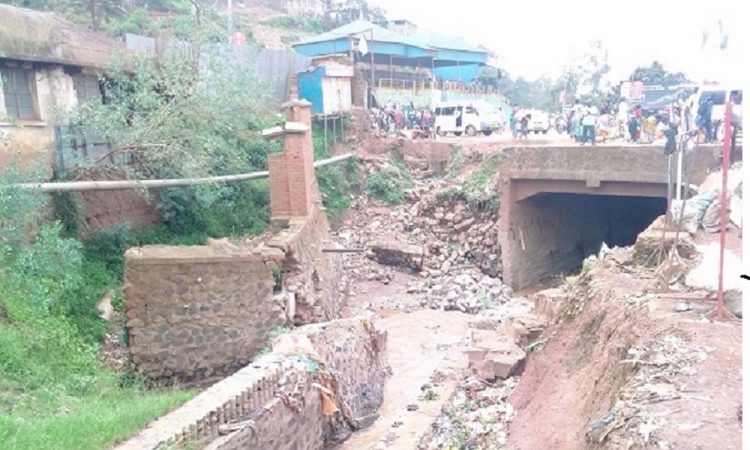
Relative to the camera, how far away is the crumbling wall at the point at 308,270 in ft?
37.6

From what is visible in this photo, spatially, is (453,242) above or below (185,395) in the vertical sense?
below

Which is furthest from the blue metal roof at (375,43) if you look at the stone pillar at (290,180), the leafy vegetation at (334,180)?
the stone pillar at (290,180)

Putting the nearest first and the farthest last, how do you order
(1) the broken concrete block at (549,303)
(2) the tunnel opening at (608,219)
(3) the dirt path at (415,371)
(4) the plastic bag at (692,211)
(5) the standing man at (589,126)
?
(3) the dirt path at (415,371) → (1) the broken concrete block at (549,303) → (4) the plastic bag at (692,211) → (5) the standing man at (589,126) → (2) the tunnel opening at (608,219)

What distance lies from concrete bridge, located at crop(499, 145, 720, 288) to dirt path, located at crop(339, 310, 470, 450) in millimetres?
4648

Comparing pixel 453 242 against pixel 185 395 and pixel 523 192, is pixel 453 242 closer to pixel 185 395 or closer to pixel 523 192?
pixel 523 192

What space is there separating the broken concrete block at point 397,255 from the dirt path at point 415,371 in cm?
324

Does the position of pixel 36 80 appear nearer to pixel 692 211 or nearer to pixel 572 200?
pixel 692 211

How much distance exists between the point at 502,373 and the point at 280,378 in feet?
10.7

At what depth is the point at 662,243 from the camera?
8555mm

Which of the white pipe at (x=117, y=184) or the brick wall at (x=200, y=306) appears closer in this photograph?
the brick wall at (x=200, y=306)

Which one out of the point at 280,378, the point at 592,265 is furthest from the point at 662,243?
the point at 280,378

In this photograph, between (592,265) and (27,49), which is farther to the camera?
(27,49)

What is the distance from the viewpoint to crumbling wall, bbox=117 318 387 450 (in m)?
6.01

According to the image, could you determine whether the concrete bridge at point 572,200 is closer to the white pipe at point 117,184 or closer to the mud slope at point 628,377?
the white pipe at point 117,184
